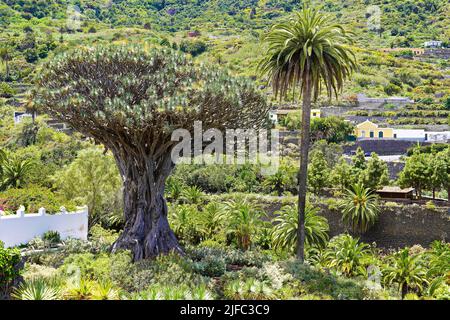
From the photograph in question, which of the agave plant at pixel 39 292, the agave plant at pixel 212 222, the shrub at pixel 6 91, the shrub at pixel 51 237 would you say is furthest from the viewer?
the shrub at pixel 6 91

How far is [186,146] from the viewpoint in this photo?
63.7 feet

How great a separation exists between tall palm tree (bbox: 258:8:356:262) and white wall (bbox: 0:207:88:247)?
9.20 meters

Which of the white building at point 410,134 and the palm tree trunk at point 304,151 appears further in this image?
the white building at point 410,134

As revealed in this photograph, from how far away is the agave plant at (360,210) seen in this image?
30.4 m

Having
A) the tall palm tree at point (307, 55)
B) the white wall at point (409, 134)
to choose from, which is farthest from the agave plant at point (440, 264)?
the white wall at point (409, 134)

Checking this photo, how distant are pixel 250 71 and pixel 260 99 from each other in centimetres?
4873

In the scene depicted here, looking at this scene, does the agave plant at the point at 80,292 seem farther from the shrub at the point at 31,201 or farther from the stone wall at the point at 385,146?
the stone wall at the point at 385,146

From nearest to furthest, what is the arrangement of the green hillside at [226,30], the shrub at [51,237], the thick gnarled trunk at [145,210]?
the thick gnarled trunk at [145,210]
the shrub at [51,237]
the green hillside at [226,30]

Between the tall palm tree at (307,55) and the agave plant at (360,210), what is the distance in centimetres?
1137

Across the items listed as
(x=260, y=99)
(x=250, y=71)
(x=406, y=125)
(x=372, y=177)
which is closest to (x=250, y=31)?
(x=250, y=71)

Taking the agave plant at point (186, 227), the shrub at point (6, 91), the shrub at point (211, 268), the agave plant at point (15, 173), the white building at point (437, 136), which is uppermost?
the shrub at point (6, 91)

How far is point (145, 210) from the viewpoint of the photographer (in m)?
19.0

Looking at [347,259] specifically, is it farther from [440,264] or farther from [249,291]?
[249,291]
